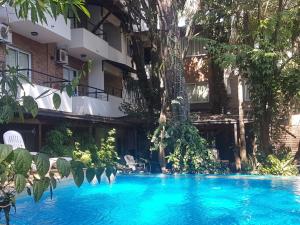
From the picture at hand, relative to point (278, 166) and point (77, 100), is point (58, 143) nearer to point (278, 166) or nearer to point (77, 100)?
point (77, 100)

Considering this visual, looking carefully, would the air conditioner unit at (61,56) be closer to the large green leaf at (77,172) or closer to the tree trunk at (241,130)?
the tree trunk at (241,130)

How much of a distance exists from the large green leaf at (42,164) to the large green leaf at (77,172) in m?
0.15

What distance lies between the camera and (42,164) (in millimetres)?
1711

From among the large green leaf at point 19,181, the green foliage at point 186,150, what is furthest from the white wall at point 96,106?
the large green leaf at point 19,181

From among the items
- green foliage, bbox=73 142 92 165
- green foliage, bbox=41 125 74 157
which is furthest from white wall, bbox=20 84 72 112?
green foliage, bbox=73 142 92 165

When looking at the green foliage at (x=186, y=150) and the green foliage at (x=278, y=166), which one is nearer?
the green foliage at (x=278, y=166)

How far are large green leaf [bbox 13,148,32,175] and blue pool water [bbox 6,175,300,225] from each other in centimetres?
675

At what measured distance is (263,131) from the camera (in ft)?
63.4

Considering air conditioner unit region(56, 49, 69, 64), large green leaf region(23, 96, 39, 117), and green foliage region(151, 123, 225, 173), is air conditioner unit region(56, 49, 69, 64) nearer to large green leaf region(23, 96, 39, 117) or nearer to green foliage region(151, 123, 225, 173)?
green foliage region(151, 123, 225, 173)

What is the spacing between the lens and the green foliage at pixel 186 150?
18.4 meters

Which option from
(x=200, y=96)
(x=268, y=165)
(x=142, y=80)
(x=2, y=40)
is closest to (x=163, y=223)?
(x=2, y=40)

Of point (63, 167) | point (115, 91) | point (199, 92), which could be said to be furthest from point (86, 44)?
point (63, 167)

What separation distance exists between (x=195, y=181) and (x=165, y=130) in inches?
151

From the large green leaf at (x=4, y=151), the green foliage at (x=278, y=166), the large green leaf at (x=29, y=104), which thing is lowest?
the green foliage at (x=278, y=166)
